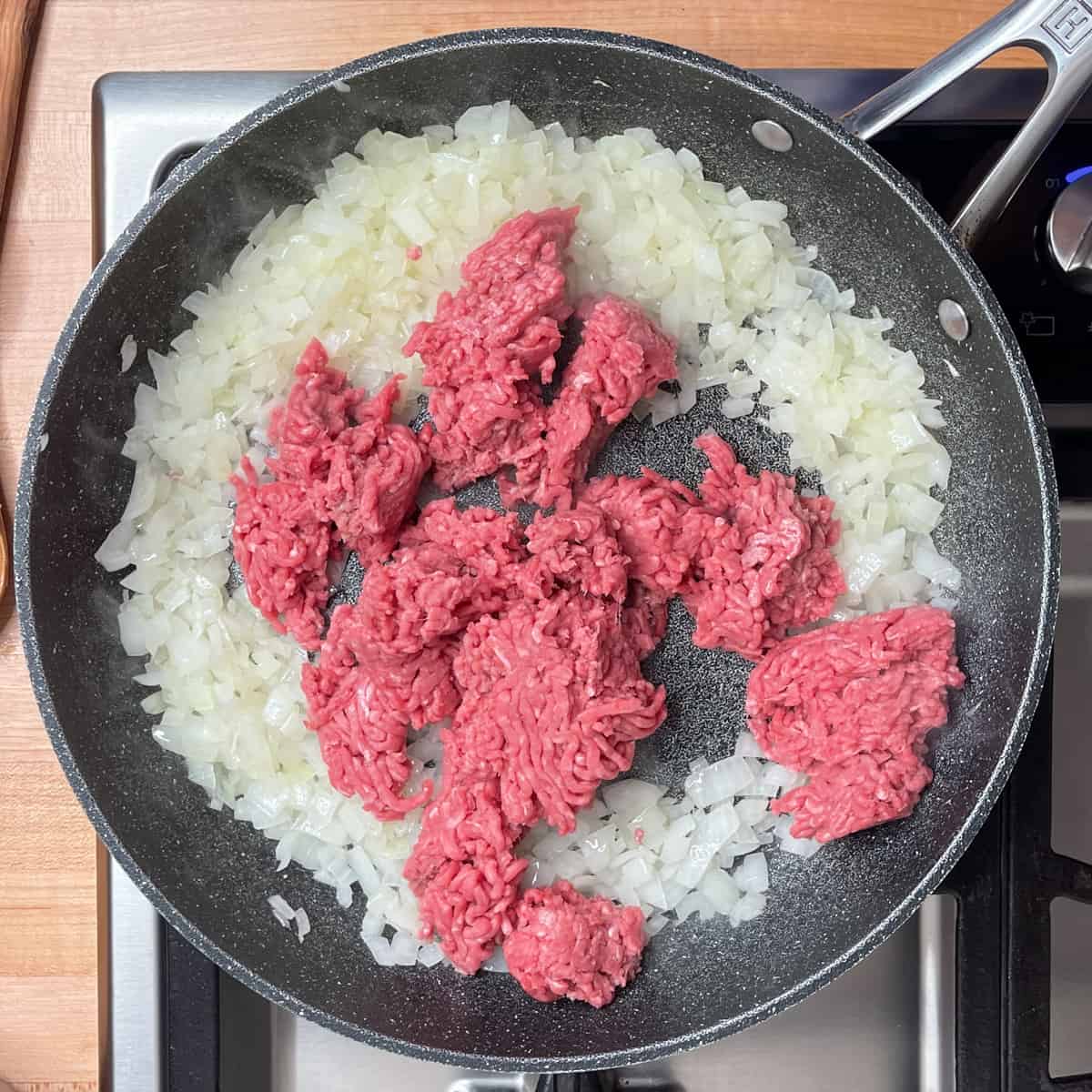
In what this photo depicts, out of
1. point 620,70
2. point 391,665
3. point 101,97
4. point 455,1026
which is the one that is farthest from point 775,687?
point 101,97

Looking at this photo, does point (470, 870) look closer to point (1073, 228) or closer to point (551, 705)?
point (551, 705)

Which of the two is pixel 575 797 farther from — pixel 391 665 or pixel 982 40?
pixel 982 40

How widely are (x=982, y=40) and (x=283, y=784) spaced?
1.50 m

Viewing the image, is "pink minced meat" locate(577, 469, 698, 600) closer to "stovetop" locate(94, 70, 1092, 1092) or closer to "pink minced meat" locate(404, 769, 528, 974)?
"pink minced meat" locate(404, 769, 528, 974)

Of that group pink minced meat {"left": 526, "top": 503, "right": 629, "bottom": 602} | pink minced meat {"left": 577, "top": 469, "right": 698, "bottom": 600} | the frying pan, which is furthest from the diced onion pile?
pink minced meat {"left": 526, "top": 503, "right": 629, "bottom": 602}

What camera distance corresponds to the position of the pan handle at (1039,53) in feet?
4.30

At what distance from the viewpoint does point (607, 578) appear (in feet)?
5.28

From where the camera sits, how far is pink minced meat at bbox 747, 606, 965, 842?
159 centimetres

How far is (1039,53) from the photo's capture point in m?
1.35

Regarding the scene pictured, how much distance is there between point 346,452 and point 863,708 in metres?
0.91

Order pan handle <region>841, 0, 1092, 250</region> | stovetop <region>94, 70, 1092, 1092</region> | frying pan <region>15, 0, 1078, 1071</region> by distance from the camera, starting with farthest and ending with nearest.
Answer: stovetop <region>94, 70, 1092, 1092</region>, frying pan <region>15, 0, 1078, 1071</region>, pan handle <region>841, 0, 1092, 250</region>

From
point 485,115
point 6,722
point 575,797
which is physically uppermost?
point 485,115

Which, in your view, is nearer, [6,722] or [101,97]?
[101,97]

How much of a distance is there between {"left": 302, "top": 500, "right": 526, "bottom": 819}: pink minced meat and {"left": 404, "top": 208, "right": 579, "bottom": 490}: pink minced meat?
5.0 inches
